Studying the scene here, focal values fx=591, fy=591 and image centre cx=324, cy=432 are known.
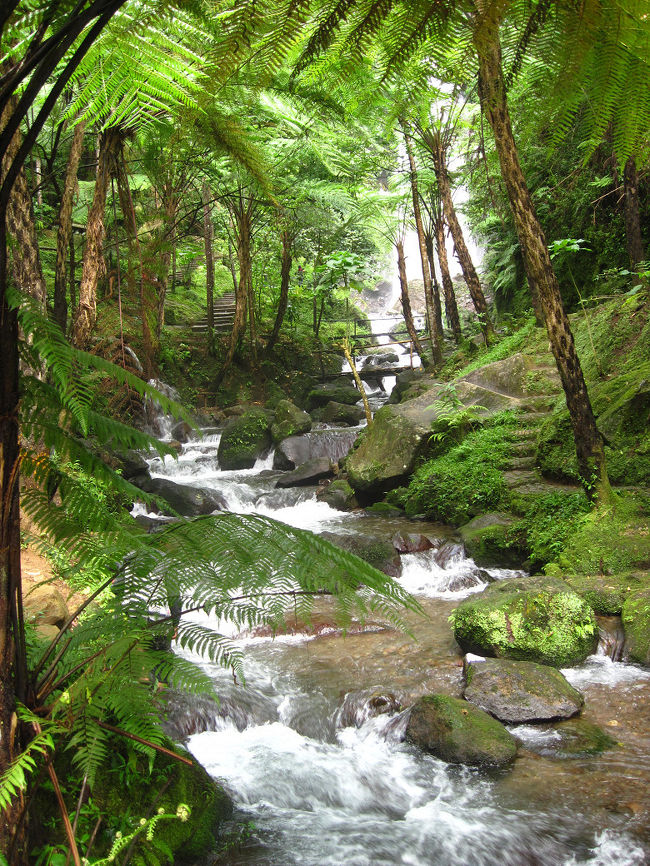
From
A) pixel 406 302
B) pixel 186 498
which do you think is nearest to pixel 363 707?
Answer: pixel 186 498

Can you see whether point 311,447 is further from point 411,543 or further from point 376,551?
point 376,551

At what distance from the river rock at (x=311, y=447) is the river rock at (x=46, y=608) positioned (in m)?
7.34

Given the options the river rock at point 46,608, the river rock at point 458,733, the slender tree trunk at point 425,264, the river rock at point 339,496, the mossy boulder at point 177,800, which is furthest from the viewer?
the slender tree trunk at point 425,264

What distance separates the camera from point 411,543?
690 cm

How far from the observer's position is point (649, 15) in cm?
87

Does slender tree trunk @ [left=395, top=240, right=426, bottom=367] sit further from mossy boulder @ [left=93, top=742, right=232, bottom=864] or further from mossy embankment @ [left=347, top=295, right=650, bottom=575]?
mossy boulder @ [left=93, top=742, right=232, bottom=864]

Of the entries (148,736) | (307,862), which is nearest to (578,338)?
(307,862)

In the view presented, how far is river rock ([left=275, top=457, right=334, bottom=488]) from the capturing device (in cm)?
1023

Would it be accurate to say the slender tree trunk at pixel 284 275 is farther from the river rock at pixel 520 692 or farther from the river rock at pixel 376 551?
the river rock at pixel 520 692

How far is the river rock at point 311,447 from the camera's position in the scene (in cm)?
1121

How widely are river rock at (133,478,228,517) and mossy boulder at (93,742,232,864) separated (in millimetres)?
6274

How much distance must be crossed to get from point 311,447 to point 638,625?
25.3 ft

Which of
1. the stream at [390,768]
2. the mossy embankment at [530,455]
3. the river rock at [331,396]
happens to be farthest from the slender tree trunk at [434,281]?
the stream at [390,768]

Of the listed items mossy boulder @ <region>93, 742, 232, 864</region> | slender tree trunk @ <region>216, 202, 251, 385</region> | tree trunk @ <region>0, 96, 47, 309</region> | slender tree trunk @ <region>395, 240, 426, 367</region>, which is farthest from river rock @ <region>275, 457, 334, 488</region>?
mossy boulder @ <region>93, 742, 232, 864</region>
